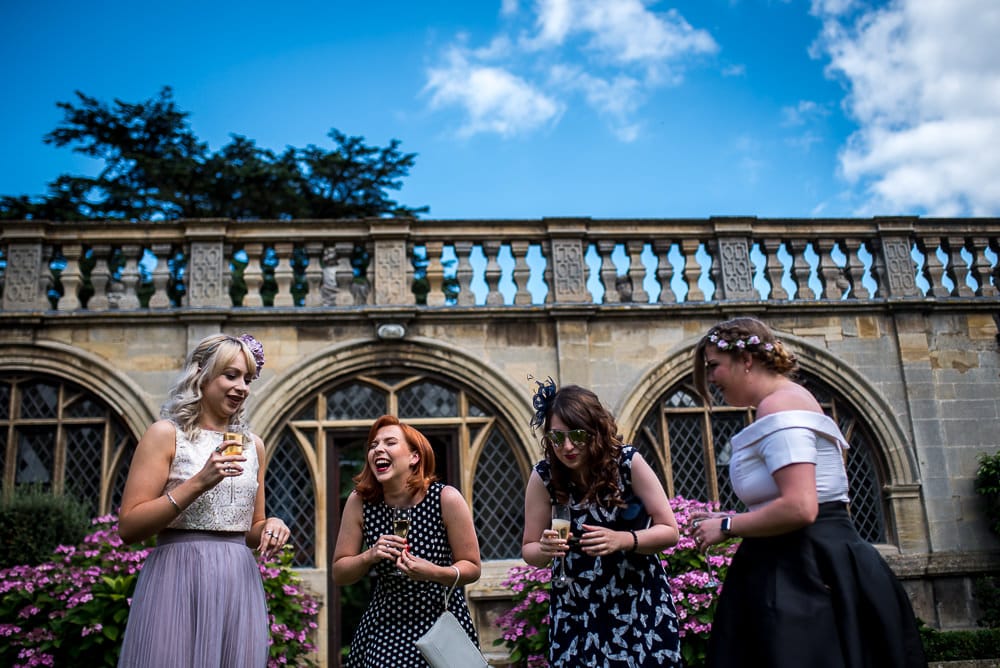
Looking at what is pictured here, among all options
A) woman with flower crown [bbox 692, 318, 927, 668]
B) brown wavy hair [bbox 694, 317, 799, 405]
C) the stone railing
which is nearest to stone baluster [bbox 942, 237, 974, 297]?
the stone railing

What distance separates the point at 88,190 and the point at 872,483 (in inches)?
601

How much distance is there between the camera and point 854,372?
8.95 m

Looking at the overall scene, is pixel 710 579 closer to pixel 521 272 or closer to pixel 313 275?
pixel 521 272

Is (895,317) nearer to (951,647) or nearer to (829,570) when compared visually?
(951,647)

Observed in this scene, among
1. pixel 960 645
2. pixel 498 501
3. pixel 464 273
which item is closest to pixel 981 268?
pixel 960 645

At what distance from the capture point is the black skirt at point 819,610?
8.45ft

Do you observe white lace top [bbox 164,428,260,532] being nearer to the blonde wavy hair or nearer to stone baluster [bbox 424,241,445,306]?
the blonde wavy hair

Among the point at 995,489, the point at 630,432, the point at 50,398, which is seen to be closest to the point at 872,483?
the point at 995,489

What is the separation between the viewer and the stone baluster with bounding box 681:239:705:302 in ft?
29.8

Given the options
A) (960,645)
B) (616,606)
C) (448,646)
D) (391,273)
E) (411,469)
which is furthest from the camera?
(391,273)

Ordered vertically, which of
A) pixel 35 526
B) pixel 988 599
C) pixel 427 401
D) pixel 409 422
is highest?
pixel 427 401

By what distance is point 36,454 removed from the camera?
8289mm

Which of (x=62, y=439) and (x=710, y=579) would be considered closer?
(x=710, y=579)

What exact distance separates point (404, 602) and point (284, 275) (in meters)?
6.00
